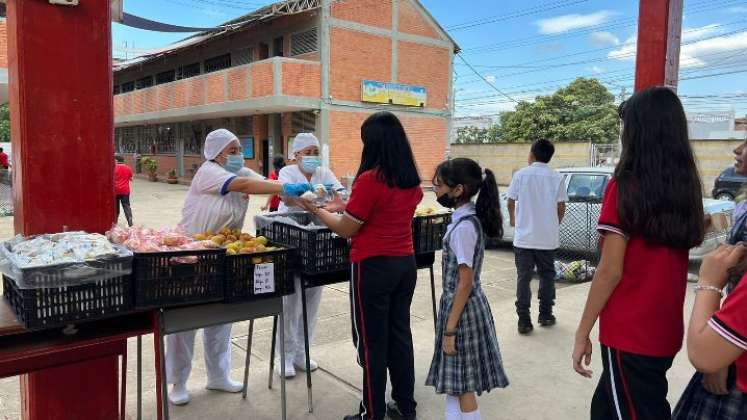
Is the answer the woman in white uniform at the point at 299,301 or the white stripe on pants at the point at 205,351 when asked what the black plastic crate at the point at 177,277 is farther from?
the woman in white uniform at the point at 299,301

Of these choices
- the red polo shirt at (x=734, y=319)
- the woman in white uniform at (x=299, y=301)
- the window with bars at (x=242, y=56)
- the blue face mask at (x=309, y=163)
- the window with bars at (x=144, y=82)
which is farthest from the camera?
the window with bars at (x=144, y=82)

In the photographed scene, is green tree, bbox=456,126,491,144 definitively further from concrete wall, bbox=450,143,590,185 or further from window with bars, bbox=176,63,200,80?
window with bars, bbox=176,63,200,80

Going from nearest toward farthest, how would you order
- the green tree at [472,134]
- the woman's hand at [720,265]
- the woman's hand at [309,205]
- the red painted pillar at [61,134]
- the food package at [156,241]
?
the woman's hand at [720,265] < the food package at [156,241] < the red painted pillar at [61,134] < the woman's hand at [309,205] < the green tree at [472,134]

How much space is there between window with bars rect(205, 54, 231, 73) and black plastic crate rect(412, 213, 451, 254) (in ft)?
71.8

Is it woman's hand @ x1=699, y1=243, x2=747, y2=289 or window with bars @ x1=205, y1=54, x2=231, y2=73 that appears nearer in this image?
woman's hand @ x1=699, y1=243, x2=747, y2=289

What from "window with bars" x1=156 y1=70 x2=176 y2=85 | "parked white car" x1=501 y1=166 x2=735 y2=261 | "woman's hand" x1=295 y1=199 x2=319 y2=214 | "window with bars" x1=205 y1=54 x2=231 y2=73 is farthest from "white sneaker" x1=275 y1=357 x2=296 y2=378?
"window with bars" x1=156 y1=70 x2=176 y2=85

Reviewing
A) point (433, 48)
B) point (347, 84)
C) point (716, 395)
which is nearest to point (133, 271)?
point (716, 395)

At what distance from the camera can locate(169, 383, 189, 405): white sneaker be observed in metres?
3.52

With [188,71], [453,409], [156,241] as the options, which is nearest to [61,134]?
[156,241]

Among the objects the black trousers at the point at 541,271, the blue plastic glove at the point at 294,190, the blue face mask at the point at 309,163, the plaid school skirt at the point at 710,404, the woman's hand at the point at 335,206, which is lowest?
the black trousers at the point at 541,271

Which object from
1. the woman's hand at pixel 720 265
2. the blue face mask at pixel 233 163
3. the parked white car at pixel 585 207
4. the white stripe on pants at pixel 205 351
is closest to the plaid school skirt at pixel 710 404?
the woman's hand at pixel 720 265

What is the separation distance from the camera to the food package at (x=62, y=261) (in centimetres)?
222

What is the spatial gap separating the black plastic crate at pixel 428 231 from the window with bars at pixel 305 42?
16660 millimetres

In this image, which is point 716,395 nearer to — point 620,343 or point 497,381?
point 620,343
